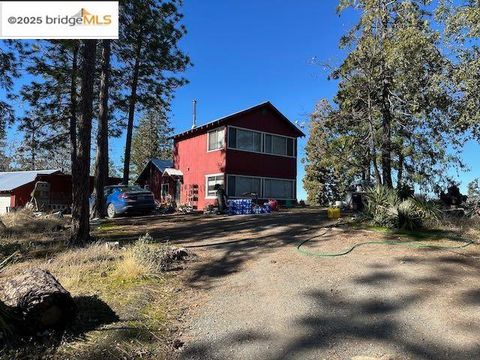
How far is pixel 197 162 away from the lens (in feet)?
84.1

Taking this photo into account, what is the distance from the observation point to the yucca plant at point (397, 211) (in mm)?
10664

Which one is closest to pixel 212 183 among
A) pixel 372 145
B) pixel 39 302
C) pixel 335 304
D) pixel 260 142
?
pixel 260 142

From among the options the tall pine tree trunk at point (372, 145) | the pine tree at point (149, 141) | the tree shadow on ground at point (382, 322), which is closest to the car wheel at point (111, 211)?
the tall pine tree trunk at point (372, 145)

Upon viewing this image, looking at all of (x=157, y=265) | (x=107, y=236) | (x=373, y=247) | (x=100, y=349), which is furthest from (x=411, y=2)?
(x=100, y=349)

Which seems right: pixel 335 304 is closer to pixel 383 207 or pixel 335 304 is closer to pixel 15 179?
pixel 383 207

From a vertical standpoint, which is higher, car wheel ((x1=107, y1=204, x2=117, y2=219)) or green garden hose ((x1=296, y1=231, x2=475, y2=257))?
car wheel ((x1=107, y1=204, x2=117, y2=219))

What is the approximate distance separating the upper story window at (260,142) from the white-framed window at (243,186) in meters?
1.68

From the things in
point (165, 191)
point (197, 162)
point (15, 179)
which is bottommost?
point (165, 191)

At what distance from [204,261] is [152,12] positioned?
19469 mm

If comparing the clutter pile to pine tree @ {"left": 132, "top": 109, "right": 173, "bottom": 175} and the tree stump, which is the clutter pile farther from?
pine tree @ {"left": 132, "top": 109, "right": 173, "bottom": 175}

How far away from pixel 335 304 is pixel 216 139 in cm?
1891

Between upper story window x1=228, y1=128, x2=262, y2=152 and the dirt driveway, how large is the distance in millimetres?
14562

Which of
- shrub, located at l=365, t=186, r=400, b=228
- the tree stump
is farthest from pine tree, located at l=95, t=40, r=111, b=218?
the tree stump

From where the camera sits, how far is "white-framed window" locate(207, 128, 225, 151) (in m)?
23.7
